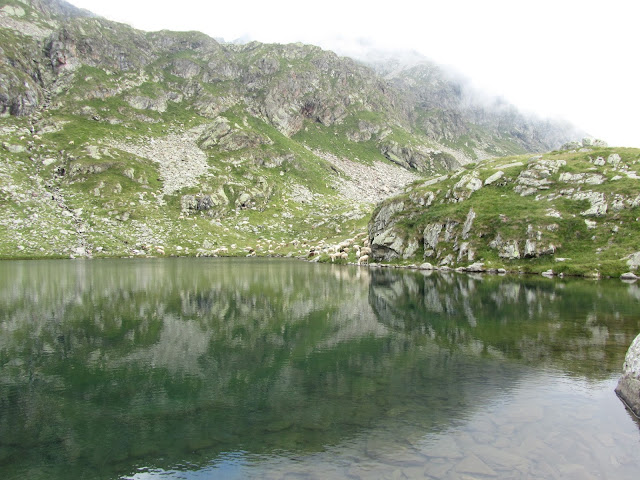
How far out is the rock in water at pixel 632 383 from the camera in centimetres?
1912

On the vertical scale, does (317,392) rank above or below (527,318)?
below

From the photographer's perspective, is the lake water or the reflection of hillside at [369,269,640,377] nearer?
the lake water

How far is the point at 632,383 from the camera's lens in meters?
19.9

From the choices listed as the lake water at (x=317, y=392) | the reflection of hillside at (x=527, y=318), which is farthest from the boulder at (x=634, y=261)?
the lake water at (x=317, y=392)

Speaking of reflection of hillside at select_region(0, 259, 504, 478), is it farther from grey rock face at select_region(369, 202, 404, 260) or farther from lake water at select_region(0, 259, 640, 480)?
grey rock face at select_region(369, 202, 404, 260)

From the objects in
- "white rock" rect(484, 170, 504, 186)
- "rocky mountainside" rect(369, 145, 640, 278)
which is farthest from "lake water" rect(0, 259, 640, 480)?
"white rock" rect(484, 170, 504, 186)

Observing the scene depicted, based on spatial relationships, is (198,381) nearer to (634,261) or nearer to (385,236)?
(634,261)

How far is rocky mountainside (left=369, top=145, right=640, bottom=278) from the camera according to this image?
7675cm

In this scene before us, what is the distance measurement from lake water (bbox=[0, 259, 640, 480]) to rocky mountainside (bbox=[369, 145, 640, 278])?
1365 inches

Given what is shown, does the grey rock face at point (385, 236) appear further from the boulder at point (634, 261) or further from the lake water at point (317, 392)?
the lake water at point (317, 392)

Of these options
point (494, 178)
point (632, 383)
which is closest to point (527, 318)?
point (632, 383)

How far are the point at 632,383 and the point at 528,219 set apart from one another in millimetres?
74203

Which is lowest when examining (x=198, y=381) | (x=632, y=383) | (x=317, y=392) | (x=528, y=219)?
(x=198, y=381)

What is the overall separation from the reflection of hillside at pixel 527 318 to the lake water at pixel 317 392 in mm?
291
